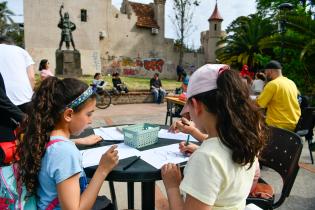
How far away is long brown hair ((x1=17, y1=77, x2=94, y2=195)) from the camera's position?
1395 millimetres

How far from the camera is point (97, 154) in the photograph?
75.6 inches

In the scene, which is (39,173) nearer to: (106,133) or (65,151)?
(65,151)

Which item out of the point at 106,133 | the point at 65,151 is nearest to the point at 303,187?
the point at 106,133

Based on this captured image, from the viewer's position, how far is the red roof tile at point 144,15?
27.6 meters

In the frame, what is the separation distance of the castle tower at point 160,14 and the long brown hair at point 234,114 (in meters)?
28.1

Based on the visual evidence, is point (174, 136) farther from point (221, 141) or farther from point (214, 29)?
point (214, 29)

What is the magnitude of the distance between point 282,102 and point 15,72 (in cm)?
339

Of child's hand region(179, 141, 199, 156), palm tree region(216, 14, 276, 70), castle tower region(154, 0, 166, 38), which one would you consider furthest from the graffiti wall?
child's hand region(179, 141, 199, 156)

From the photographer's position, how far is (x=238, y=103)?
1.19 meters

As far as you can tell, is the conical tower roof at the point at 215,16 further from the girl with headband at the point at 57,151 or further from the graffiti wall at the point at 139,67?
the girl with headband at the point at 57,151

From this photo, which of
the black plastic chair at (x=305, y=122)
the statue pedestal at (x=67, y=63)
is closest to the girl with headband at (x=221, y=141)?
the black plastic chair at (x=305, y=122)

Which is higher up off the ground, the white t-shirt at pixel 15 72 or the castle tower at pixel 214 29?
the castle tower at pixel 214 29

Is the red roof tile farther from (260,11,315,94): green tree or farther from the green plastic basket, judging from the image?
the green plastic basket

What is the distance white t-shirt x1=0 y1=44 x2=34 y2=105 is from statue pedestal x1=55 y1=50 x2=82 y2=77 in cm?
1456
